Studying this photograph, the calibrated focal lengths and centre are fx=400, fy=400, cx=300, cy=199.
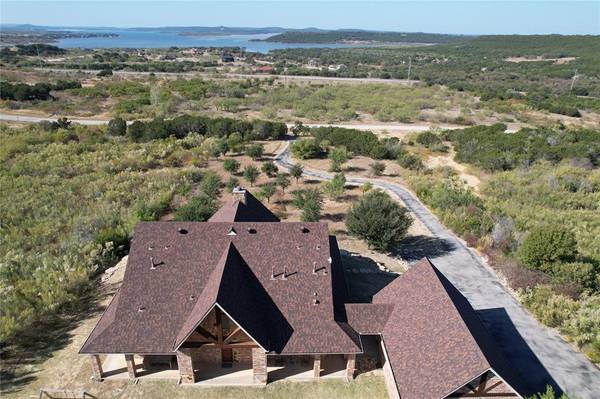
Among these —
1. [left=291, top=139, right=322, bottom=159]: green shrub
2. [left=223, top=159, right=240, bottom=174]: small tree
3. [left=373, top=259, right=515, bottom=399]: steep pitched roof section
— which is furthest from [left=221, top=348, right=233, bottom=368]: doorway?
[left=291, top=139, right=322, bottom=159]: green shrub

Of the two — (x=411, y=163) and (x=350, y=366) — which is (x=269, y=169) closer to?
(x=411, y=163)

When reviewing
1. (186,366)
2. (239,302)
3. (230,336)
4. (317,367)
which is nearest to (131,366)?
(186,366)

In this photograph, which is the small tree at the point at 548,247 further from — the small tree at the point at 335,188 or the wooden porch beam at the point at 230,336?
the wooden porch beam at the point at 230,336

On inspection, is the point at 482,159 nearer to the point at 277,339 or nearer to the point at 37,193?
the point at 277,339

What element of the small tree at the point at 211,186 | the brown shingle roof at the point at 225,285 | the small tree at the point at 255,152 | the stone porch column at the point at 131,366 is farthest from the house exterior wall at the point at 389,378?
the small tree at the point at 255,152

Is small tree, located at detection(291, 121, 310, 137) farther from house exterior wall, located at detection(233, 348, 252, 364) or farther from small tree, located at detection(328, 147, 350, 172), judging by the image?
house exterior wall, located at detection(233, 348, 252, 364)
